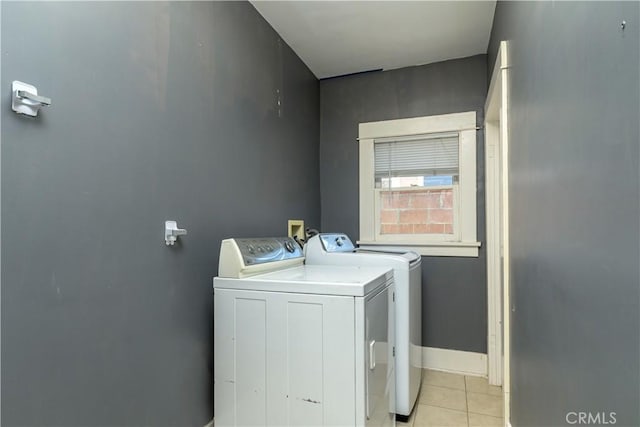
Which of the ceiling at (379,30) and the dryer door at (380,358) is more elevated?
the ceiling at (379,30)

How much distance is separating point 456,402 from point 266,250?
1.63 m

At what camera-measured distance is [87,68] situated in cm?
117

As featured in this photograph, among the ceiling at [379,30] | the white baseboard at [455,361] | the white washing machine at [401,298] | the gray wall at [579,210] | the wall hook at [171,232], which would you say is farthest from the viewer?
the white baseboard at [455,361]

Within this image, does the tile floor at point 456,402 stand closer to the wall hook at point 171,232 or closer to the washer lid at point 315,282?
the washer lid at point 315,282

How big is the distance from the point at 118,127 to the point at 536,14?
5.15 feet

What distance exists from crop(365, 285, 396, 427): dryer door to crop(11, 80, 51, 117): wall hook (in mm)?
1273

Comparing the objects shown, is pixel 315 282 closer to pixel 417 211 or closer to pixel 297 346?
pixel 297 346

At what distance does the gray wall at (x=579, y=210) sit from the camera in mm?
657

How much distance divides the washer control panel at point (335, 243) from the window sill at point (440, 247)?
49 centimetres

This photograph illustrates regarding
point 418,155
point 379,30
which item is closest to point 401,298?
point 418,155

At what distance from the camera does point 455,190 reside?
9.07 feet

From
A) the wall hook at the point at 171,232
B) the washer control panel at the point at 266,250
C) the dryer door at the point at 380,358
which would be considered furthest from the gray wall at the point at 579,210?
the wall hook at the point at 171,232

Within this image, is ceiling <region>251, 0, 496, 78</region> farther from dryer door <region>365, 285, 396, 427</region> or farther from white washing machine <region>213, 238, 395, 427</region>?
dryer door <region>365, 285, 396, 427</region>

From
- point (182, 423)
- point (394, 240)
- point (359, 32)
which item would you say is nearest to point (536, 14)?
point (359, 32)
